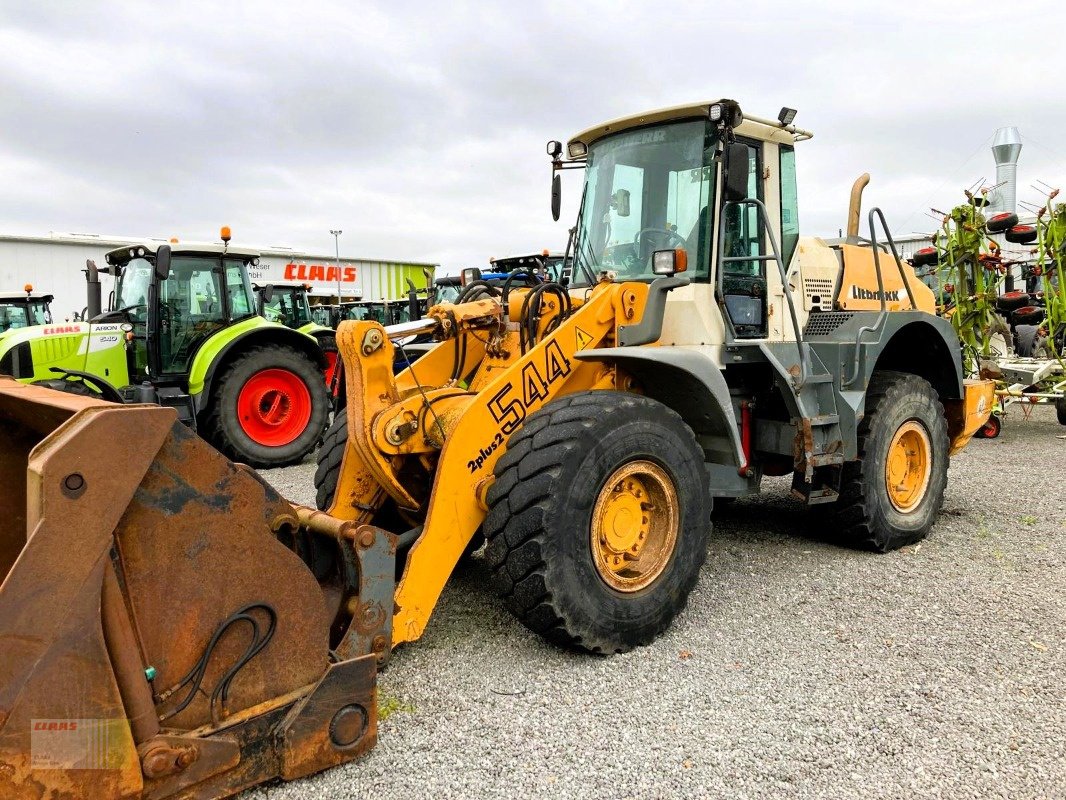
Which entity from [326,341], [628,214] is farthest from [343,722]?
[326,341]

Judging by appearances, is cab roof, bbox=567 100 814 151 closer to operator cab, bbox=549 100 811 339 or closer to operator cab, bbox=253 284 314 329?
operator cab, bbox=549 100 811 339

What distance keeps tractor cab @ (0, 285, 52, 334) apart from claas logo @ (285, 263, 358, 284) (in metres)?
12.7

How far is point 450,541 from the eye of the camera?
3.33m

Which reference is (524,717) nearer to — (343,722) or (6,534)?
(343,722)

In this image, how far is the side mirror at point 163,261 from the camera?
26.5 feet

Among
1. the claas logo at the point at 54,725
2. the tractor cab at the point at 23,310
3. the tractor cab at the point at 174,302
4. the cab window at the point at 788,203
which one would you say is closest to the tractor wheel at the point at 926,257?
the cab window at the point at 788,203

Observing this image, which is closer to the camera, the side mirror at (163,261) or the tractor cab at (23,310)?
the side mirror at (163,261)

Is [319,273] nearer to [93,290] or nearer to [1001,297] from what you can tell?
[93,290]

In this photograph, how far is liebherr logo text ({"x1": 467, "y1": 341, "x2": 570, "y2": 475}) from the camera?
140 inches

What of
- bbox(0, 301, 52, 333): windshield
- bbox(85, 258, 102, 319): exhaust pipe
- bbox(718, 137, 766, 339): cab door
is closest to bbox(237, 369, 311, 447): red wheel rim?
bbox(85, 258, 102, 319): exhaust pipe

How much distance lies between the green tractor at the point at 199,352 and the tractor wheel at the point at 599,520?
6.10 metres

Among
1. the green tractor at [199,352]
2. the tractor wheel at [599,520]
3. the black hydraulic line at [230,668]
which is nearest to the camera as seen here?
the black hydraulic line at [230,668]

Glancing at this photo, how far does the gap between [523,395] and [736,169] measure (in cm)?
164

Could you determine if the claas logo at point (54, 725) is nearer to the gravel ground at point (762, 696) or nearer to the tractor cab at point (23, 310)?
the gravel ground at point (762, 696)
